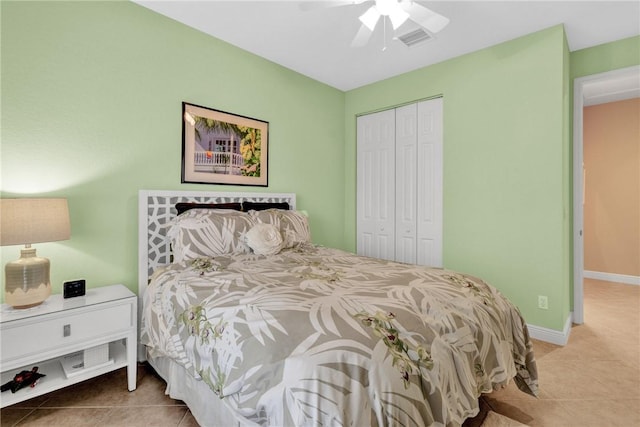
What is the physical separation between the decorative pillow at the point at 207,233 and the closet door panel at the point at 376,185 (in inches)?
75.7

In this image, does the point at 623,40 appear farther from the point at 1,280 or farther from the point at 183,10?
the point at 1,280

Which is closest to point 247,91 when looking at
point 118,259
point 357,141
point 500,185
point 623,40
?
point 357,141

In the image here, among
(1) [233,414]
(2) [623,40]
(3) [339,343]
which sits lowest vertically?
(1) [233,414]

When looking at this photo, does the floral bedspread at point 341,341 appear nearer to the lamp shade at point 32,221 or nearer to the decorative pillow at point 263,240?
the decorative pillow at point 263,240

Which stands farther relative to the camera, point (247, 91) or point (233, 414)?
point (247, 91)

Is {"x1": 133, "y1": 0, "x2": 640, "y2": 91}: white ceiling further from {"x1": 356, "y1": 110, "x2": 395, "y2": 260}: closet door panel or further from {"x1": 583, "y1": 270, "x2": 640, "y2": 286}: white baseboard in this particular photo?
{"x1": 583, "y1": 270, "x2": 640, "y2": 286}: white baseboard

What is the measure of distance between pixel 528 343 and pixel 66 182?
10.1 ft

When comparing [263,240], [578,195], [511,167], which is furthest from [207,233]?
[578,195]

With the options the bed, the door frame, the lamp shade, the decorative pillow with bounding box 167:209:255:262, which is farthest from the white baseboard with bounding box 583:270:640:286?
the lamp shade

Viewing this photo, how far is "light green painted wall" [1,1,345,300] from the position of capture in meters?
1.93

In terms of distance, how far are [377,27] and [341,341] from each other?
2.70 metres

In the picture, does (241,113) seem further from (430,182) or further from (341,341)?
(341,341)

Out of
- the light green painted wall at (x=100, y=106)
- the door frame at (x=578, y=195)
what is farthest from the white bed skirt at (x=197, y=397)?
the door frame at (x=578, y=195)

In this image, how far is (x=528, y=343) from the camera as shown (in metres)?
1.77
